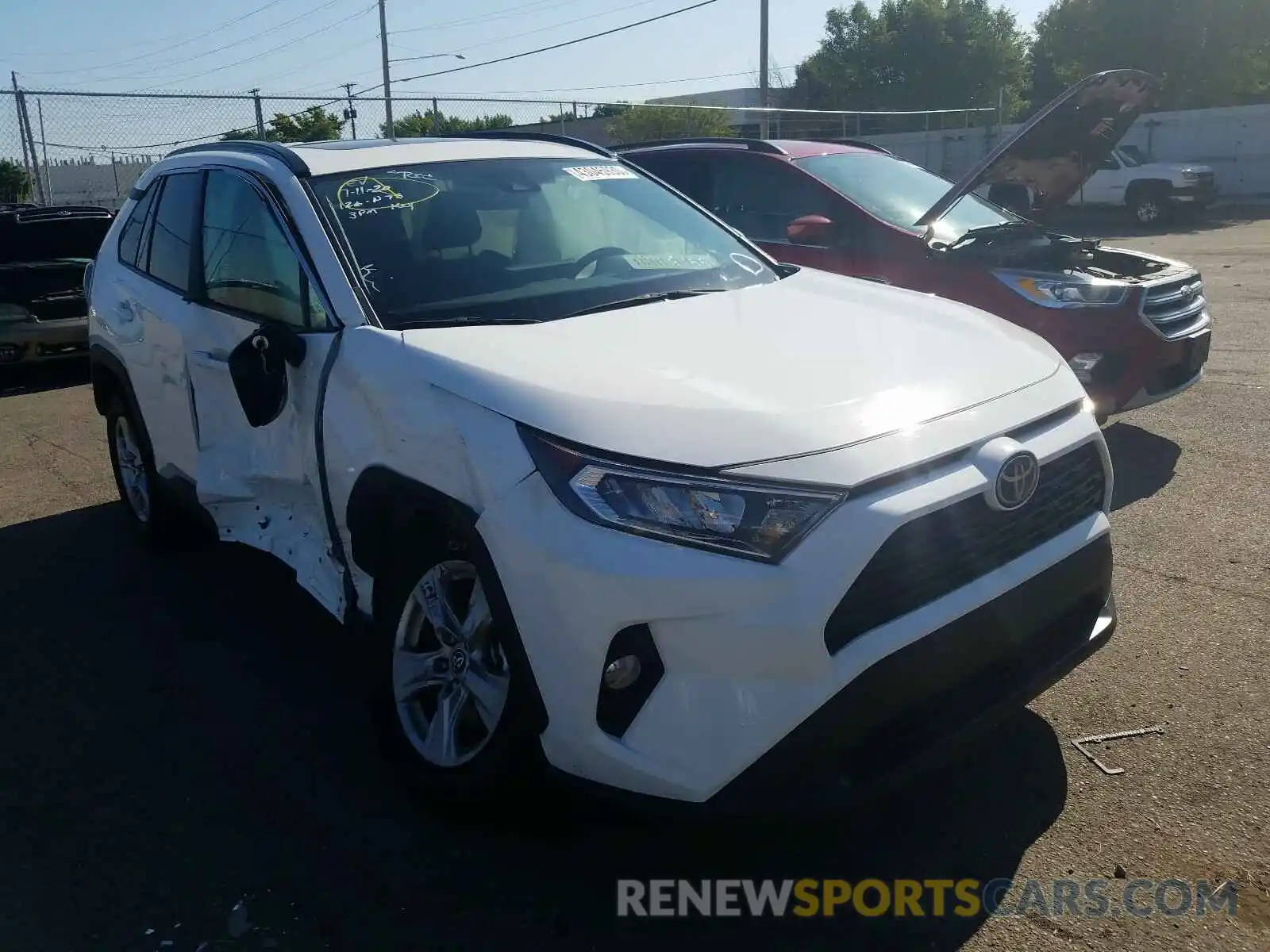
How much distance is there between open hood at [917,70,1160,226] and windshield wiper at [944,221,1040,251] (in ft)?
0.74

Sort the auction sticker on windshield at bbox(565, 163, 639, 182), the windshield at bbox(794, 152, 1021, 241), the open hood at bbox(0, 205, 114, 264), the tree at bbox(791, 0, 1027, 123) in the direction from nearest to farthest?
the auction sticker on windshield at bbox(565, 163, 639, 182)
the windshield at bbox(794, 152, 1021, 241)
the open hood at bbox(0, 205, 114, 264)
the tree at bbox(791, 0, 1027, 123)

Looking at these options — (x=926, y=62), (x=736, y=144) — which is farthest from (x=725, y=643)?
(x=926, y=62)

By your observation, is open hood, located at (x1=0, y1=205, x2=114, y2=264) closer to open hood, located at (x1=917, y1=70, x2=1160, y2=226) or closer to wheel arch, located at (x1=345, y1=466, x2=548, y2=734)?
open hood, located at (x1=917, y1=70, x2=1160, y2=226)

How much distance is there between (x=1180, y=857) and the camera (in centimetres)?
275

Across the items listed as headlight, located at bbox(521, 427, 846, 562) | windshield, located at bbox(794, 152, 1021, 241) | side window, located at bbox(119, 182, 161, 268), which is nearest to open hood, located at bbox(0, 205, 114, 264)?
side window, located at bbox(119, 182, 161, 268)

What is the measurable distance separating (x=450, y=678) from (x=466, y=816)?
0.35m

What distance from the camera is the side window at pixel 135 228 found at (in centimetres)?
512

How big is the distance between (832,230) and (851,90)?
199 ft

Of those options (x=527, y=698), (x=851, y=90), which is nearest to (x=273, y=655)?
(x=527, y=698)

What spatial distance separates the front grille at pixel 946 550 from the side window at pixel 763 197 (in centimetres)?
427

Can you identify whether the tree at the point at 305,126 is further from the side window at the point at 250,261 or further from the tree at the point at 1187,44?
the tree at the point at 1187,44

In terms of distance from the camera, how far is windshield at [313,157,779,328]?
3.44 metres

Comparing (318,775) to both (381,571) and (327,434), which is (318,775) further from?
(327,434)

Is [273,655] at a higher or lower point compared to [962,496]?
lower
